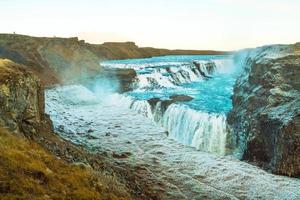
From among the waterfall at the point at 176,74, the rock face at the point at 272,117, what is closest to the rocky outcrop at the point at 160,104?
the rock face at the point at 272,117

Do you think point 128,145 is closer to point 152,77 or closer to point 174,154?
point 174,154

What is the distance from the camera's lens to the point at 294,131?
21.8 metres

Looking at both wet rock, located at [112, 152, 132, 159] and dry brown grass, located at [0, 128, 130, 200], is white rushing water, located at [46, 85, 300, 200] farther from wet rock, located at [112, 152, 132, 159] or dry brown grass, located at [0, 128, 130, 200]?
dry brown grass, located at [0, 128, 130, 200]

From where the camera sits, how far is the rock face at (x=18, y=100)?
17266 millimetres

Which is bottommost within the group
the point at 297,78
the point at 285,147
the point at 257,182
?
the point at 257,182

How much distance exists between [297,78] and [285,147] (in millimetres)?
7700

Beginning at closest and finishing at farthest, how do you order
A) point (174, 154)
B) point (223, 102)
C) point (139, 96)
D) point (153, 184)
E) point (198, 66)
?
point (153, 184) → point (174, 154) → point (223, 102) → point (139, 96) → point (198, 66)

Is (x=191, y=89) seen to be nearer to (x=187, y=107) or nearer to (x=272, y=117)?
(x=187, y=107)

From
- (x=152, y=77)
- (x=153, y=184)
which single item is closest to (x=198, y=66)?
(x=152, y=77)

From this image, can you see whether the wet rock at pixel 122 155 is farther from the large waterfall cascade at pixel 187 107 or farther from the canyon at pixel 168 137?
the large waterfall cascade at pixel 187 107

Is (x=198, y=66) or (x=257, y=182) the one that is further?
(x=198, y=66)

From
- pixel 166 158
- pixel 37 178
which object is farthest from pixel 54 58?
pixel 37 178

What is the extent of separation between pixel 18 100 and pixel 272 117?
554 inches

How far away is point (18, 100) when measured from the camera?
18500mm
